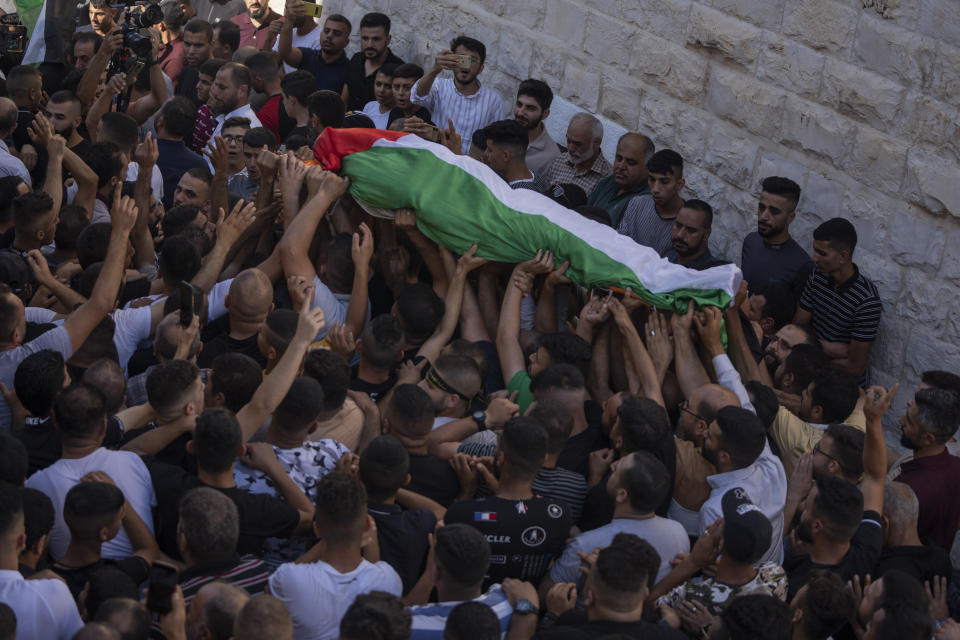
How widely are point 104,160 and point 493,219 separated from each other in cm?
261

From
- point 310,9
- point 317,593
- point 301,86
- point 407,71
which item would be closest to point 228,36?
point 310,9

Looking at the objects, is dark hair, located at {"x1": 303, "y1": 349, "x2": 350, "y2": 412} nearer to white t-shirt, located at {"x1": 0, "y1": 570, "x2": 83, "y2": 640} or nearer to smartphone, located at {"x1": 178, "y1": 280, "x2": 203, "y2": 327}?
smartphone, located at {"x1": 178, "y1": 280, "x2": 203, "y2": 327}

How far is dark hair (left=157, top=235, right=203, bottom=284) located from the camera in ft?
19.1

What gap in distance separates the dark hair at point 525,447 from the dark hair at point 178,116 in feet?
14.9

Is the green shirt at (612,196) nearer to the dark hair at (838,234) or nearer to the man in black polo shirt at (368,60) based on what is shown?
the dark hair at (838,234)

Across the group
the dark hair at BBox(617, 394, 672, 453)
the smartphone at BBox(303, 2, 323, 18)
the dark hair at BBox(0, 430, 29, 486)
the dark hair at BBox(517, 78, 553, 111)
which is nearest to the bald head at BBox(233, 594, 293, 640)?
the dark hair at BBox(0, 430, 29, 486)

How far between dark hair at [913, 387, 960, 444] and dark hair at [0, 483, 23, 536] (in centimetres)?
399

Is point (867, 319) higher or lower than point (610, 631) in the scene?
A: higher

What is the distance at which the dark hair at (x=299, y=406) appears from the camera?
14.5 feet

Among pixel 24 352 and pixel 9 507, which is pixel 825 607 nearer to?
pixel 9 507

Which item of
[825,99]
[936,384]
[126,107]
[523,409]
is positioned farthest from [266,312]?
[126,107]

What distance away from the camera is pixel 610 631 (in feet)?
12.6

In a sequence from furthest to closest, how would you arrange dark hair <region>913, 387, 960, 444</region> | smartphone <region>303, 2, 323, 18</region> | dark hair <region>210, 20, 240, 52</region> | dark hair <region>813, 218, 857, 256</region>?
smartphone <region>303, 2, 323, 18</region> → dark hair <region>210, 20, 240, 52</region> → dark hair <region>813, 218, 857, 256</region> → dark hair <region>913, 387, 960, 444</region>

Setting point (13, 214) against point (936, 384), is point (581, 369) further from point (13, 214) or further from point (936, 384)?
point (13, 214)
